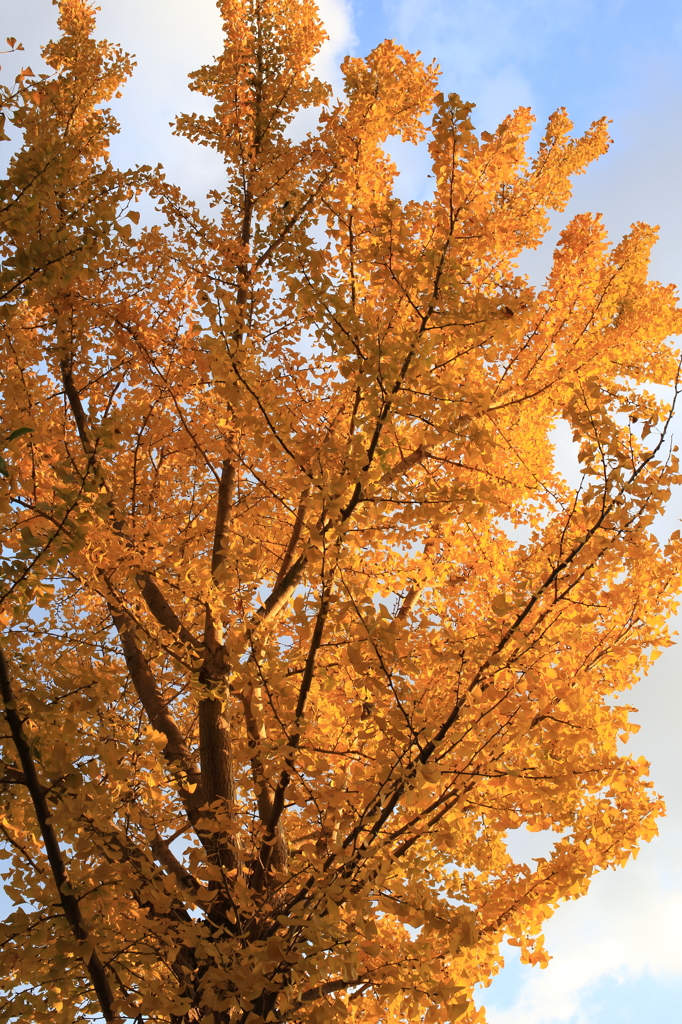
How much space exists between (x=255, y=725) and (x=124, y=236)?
2428 mm

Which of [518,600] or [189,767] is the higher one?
[189,767]

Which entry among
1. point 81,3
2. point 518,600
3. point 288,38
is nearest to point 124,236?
point 518,600

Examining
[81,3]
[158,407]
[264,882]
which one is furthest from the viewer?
[81,3]

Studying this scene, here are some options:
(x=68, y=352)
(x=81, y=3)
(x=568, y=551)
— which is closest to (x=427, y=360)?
(x=568, y=551)

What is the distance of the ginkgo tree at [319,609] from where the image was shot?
87.1 inches

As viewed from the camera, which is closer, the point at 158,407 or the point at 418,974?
the point at 418,974

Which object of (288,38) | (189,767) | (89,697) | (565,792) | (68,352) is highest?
(288,38)

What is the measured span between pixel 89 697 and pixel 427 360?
1648mm

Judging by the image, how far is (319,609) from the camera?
8.14 feet

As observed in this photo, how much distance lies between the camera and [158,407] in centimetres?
429

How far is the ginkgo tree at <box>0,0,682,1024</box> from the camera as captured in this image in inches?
87.1

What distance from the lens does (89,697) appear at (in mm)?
2391

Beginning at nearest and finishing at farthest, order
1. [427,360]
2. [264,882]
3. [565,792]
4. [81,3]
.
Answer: [427,360], [565,792], [264,882], [81,3]

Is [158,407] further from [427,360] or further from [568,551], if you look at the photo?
[568,551]
